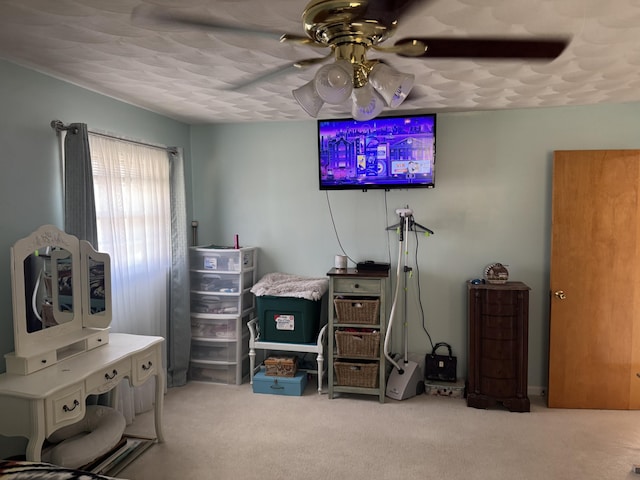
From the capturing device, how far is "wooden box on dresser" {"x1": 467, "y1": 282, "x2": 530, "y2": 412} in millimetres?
3365

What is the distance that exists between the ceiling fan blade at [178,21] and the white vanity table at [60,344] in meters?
1.30

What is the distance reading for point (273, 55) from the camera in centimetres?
233

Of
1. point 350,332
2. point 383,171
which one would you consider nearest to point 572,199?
point 383,171

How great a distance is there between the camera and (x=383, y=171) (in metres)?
3.70

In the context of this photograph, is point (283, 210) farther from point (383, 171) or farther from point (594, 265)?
point (594, 265)

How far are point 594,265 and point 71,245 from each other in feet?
12.0

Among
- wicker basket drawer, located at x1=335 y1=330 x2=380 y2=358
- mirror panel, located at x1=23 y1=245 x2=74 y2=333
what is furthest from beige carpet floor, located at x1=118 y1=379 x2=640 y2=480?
mirror panel, located at x1=23 y1=245 x2=74 y2=333

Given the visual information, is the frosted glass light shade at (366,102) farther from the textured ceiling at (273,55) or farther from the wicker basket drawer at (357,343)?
the wicker basket drawer at (357,343)

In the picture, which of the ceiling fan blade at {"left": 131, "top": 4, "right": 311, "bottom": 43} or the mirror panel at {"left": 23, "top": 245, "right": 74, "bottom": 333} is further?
the mirror panel at {"left": 23, "top": 245, "right": 74, "bottom": 333}

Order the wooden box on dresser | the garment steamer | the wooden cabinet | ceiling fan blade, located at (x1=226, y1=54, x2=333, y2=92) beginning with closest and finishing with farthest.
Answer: ceiling fan blade, located at (x1=226, y1=54, x2=333, y2=92) < the wooden box on dresser < the wooden cabinet < the garment steamer

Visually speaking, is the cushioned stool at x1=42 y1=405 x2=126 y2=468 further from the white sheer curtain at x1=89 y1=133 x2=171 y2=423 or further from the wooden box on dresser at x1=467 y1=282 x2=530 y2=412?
the wooden box on dresser at x1=467 y1=282 x2=530 y2=412

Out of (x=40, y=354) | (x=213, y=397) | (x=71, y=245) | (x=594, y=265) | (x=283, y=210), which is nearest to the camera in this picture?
(x=40, y=354)

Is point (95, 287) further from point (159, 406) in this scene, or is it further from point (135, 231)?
point (159, 406)

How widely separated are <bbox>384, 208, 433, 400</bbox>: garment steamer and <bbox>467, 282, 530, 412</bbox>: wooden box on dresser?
455 millimetres
